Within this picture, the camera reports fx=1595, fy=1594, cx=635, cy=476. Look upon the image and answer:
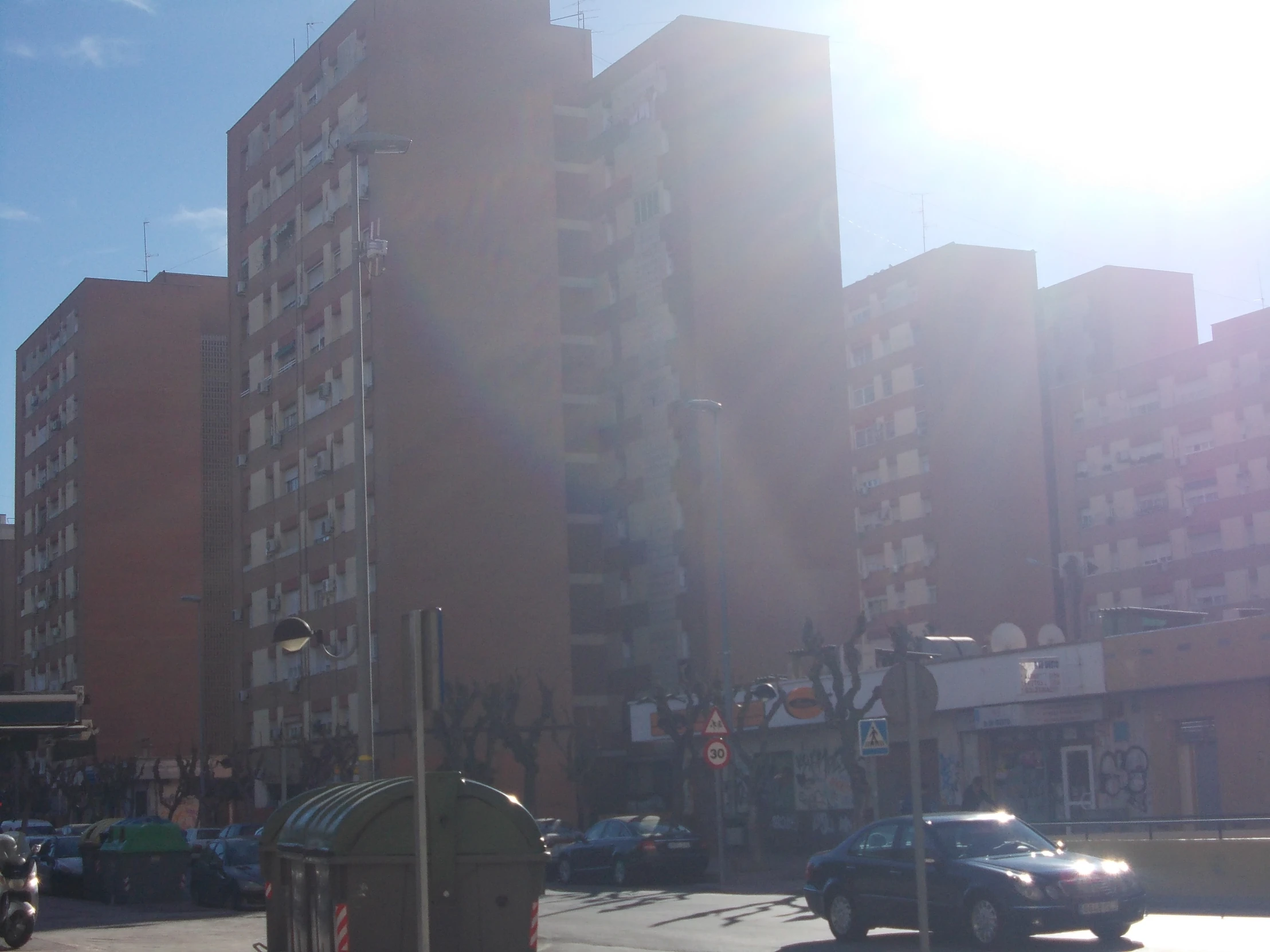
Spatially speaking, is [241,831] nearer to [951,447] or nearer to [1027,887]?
[1027,887]

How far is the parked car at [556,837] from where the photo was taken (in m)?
34.4

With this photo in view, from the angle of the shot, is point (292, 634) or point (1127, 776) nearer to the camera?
point (292, 634)

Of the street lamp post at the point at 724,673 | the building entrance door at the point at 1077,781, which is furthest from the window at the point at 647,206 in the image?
the building entrance door at the point at 1077,781

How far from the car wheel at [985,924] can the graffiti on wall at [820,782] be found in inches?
918

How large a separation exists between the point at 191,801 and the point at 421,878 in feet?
Result: 222

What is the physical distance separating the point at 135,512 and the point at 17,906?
6022cm

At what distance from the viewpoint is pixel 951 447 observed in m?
70.4

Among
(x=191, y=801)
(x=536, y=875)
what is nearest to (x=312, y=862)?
(x=536, y=875)

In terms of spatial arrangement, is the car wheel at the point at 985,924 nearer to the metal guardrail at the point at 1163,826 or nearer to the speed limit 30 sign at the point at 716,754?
the metal guardrail at the point at 1163,826

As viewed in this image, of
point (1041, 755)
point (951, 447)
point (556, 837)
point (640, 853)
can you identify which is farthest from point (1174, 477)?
point (640, 853)

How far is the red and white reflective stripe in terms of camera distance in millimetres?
10617

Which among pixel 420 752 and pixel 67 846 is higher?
pixel 420 752

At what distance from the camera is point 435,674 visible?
27.8 ft

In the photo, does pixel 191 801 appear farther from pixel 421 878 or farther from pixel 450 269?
pixel 421 878
